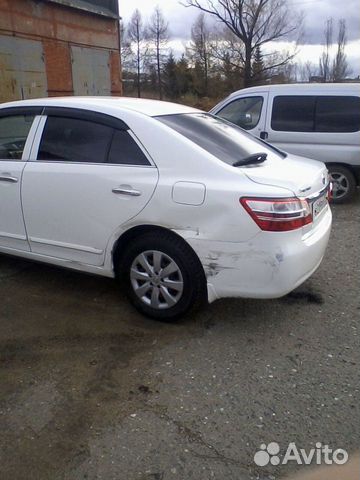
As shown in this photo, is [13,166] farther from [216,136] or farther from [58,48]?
[58,48]

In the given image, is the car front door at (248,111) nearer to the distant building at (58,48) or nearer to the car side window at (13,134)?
the car side window at (13,134)

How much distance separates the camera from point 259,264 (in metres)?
3.02

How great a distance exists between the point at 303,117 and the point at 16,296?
5.39 metres

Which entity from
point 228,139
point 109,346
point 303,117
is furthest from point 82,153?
point 303,117

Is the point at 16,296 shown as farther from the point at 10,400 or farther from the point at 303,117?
the point at 303,117

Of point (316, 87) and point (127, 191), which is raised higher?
point (316, 87)

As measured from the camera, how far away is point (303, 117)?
7.28m

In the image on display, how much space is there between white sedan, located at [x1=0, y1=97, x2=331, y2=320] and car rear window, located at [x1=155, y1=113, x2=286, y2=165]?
16 mm

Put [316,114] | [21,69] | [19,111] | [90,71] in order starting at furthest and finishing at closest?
[90,71]
[21,69]
[316,114]
[19,111]

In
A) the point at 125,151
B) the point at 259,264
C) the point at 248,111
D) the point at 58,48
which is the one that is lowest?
the point at 259,264

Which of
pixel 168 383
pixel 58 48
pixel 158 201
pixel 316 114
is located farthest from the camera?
pixel 58 48

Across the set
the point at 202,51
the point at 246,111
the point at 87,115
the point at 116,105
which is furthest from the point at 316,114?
the point at 202,51

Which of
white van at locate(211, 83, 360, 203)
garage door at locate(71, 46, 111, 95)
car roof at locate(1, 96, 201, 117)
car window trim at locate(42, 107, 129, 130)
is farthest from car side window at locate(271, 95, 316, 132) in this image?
garage door at locate(71, 46, 111, 95)

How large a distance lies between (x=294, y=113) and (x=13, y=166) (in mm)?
5002
